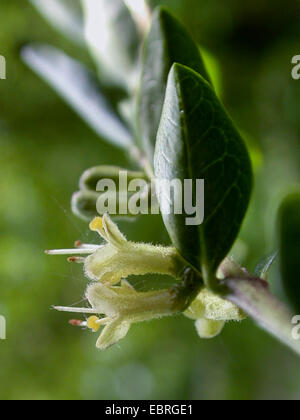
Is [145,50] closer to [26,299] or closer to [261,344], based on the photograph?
[261,344]

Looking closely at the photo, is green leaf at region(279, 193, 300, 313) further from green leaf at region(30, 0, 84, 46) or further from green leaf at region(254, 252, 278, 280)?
green leaf at region(30, 0, 84, 46)

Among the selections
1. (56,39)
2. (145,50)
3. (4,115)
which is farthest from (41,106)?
(145,50)

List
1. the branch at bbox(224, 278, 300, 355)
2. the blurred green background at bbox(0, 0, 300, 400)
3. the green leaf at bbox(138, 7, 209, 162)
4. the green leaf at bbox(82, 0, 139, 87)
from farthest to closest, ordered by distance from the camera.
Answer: the blurred green background at bbox(0, 0, 300, 400), the green leaf at bbox(82, 0, 139, 87), the green leaf at bbox(138, 7, 209, 162), the branch at bbox(224, 278, 300, 355)

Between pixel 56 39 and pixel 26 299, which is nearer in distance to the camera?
pixel 56 39

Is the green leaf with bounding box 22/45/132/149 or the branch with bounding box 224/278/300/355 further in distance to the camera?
the green leaf with bounding box 22/45/132/149

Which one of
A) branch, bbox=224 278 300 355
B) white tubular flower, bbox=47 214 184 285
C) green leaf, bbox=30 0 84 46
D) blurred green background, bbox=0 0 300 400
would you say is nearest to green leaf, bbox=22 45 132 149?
green leaf, bbox=30 0 84 46

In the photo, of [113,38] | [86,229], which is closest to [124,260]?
[113,38]
